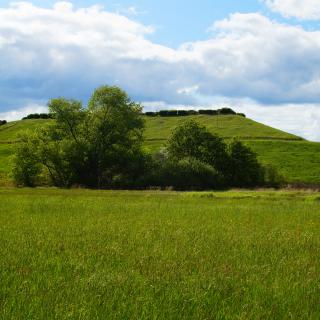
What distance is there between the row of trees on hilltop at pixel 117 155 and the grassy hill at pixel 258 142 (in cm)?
487

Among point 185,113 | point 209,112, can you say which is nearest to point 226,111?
point 209,112

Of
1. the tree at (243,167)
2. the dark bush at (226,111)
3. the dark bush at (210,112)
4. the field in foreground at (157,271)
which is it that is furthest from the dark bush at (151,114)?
the field in foreground at (157,271)

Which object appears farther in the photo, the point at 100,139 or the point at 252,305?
the point at 100,139

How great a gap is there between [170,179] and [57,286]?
61547 millimetres

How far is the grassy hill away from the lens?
312ft

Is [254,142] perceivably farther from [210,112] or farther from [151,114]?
[151,114]

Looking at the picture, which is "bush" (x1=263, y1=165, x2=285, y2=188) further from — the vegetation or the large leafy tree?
the large leafy tree

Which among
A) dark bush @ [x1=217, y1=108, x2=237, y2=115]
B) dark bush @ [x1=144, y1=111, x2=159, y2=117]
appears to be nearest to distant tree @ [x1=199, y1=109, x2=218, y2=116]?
dark bush @ [x1=217, y1=108, x2=237, y2=115]

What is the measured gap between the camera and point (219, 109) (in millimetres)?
176125

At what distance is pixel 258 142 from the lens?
119438mm

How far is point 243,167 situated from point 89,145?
2335 centimetres

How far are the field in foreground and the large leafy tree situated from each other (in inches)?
1999

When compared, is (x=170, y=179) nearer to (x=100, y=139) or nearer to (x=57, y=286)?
(x=100, y=139)

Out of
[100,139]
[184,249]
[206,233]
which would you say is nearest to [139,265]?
[184,249]
